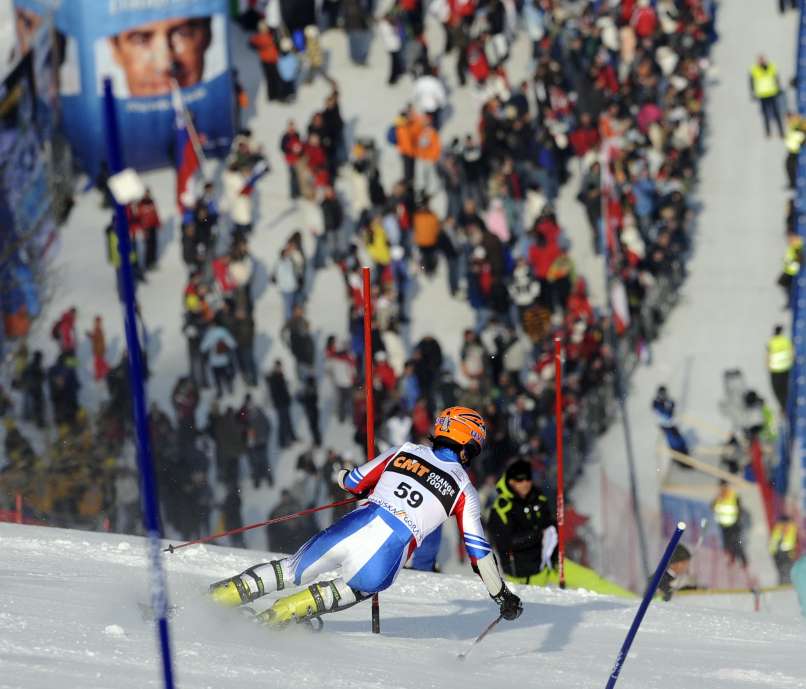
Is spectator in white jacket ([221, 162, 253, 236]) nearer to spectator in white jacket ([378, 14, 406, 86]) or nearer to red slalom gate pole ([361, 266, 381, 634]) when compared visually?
spectator in white jacket ([378, 14, 406, 86])

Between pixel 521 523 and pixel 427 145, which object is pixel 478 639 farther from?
pixel 427 145

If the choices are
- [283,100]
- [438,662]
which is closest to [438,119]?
[283,100]

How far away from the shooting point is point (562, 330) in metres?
18.7

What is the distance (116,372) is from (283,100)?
826 cm

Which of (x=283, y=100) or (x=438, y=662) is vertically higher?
(x=283, y=100)

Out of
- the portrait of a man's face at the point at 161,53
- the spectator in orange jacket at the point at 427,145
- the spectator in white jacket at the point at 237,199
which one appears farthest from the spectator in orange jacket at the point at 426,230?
the portrait of a man's face at the point at 161,53

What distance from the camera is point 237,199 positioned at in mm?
21078

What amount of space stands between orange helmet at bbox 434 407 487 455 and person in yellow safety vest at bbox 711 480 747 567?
786 centimetres

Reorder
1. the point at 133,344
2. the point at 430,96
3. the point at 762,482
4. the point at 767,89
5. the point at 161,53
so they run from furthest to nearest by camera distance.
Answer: the point at 767,89, the point at 430,96, the point at 161,53, the point at 762,482, the point at 133,344

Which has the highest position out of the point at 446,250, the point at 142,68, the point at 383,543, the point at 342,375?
the point at 142,68

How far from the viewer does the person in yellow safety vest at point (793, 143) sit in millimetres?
23122

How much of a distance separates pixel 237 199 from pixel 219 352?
3671 millimetres

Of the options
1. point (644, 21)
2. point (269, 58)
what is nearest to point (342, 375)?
point (269, 58)

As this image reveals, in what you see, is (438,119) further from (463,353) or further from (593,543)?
(593,543)
